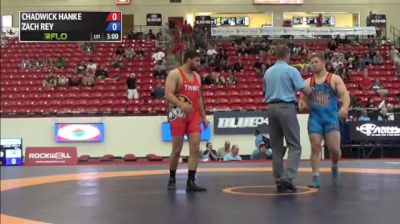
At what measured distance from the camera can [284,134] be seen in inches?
231

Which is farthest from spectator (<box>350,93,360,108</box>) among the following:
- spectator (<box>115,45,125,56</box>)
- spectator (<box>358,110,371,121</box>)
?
spectator (<box>115,45,125,56</box>)

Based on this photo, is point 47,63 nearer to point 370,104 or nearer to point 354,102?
point 354,102

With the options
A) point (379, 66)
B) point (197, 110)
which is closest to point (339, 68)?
point (379, 66)

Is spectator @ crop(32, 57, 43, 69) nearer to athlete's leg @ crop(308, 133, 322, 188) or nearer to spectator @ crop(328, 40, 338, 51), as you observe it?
spectator @ crop(328, 40, 338, 51)

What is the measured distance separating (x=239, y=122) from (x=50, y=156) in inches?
248

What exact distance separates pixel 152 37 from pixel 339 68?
838cm

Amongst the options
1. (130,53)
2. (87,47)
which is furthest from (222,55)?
(87,47)

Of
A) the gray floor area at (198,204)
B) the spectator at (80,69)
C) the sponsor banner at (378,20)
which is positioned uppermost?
the sponsor banner at (378,20)

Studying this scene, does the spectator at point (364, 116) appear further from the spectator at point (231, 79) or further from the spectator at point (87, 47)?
the spectator at point (87, 47)

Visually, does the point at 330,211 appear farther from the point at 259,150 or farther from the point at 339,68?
the point at 339,68

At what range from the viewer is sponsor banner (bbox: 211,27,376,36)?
2681cm

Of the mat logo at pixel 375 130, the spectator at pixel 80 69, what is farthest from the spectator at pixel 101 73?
the mat logo at pixel 375 130

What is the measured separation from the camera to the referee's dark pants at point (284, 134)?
226 inches
